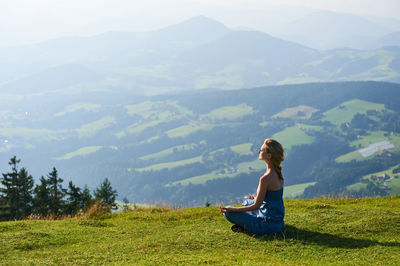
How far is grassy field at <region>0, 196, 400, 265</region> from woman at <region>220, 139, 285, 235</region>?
330 mm

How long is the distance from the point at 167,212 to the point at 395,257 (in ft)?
29.4

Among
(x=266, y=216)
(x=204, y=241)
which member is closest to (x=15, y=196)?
(x=204, y=241)

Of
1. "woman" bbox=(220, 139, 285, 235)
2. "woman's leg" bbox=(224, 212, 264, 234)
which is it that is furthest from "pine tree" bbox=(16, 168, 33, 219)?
"woman" bbox=(220, 139, 285, 235)

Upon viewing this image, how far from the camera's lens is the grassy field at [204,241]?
915 cm

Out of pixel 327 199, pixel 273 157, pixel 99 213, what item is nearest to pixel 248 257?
pixel 273 157

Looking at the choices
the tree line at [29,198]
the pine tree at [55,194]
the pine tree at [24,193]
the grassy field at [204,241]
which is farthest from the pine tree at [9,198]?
the grassy field at [204,241]

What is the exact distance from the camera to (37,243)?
10812mm

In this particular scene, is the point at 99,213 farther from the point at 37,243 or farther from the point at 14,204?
the point at 14,204

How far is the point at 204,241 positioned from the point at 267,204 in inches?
85.7

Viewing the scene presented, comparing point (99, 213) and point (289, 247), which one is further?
point (99, 213)

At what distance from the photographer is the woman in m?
10.2

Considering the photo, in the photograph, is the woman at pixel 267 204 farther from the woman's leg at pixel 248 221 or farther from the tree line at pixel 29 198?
the tree line at pixel 29 198

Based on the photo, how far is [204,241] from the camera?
10.5 meters

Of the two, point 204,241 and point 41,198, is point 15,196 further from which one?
point 204,241
